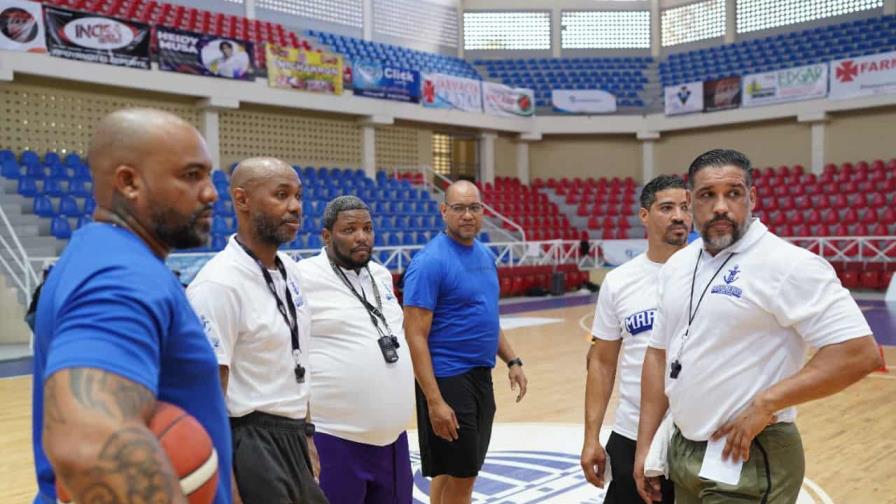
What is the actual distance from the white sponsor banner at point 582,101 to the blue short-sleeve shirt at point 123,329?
21176mm

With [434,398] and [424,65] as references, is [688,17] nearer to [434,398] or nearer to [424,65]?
[424,65]

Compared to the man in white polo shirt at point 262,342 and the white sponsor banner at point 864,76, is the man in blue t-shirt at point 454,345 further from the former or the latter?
the white sponsor banner at point 864,76

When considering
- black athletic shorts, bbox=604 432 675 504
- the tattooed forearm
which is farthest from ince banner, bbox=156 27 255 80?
the tattooed forearm

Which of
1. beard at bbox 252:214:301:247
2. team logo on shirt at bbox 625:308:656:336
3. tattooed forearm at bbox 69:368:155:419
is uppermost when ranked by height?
beard at bbox 252:214:301:247

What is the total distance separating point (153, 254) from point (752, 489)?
166 cm

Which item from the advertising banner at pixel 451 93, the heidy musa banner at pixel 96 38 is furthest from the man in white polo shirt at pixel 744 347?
the advertising banner at pixel 451 93

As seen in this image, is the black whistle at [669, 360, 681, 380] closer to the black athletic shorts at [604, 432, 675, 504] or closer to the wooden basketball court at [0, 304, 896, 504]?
the black athletic shorts at [604, 432, 675, 504]

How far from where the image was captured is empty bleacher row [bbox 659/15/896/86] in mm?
19438

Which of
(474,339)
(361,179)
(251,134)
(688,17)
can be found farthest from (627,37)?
(474,339)

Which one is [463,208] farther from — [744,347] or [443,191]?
[443,191]

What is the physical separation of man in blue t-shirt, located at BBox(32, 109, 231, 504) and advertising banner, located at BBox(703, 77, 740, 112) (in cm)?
2032

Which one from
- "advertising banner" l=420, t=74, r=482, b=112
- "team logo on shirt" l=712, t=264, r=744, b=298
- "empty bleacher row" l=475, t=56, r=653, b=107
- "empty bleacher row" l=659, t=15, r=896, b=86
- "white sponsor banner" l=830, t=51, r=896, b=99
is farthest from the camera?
"empty bleacher row" l=475, t=56, r=653, b=107

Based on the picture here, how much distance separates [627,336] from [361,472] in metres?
1.15

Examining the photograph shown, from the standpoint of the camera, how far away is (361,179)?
1725 cm
